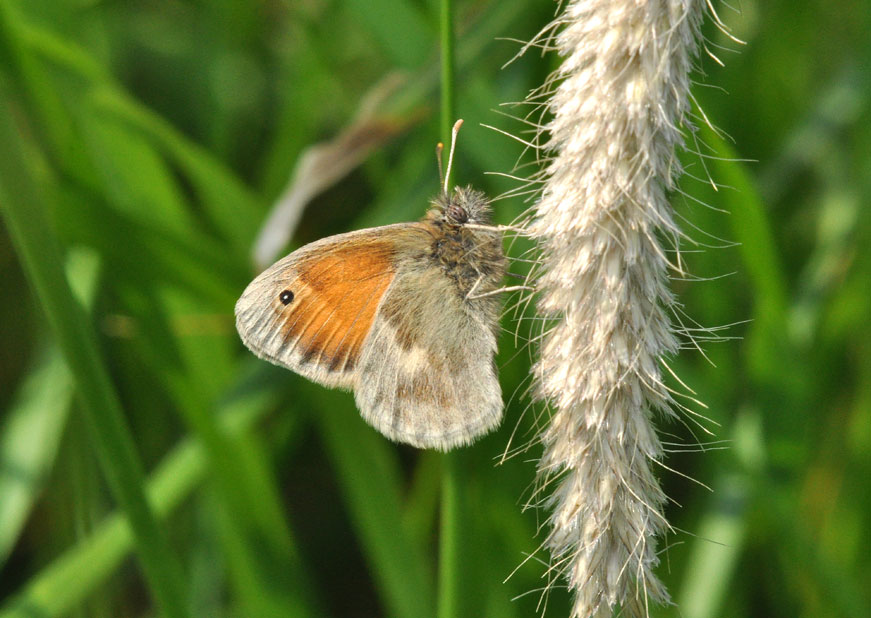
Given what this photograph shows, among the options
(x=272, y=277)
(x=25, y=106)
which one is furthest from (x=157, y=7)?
(x=272, y=277)

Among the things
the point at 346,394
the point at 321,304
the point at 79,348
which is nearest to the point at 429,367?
the point at 321,304

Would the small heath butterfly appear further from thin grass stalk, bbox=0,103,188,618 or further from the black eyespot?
thin grass stalk, bbox=0,103,188,618

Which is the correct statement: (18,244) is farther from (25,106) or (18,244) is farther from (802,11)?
(802,11)

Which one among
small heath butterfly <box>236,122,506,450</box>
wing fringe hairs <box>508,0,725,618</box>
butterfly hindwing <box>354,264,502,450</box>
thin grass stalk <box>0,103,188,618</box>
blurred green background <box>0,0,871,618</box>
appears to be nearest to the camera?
wing fringe hairs <box>508,0,725,618</box>

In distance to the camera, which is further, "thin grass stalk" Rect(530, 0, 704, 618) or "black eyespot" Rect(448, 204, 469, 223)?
"black eyespot" Rect(448, 204, 469, 223)

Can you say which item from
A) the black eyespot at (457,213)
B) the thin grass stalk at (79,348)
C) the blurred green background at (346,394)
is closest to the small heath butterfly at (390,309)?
the black eyespot at (457,213)

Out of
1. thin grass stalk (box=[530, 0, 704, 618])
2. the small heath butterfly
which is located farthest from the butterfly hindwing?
thin grass stalk (box=[530, 0, 704, 618])

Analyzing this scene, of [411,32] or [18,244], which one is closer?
[18,244]
